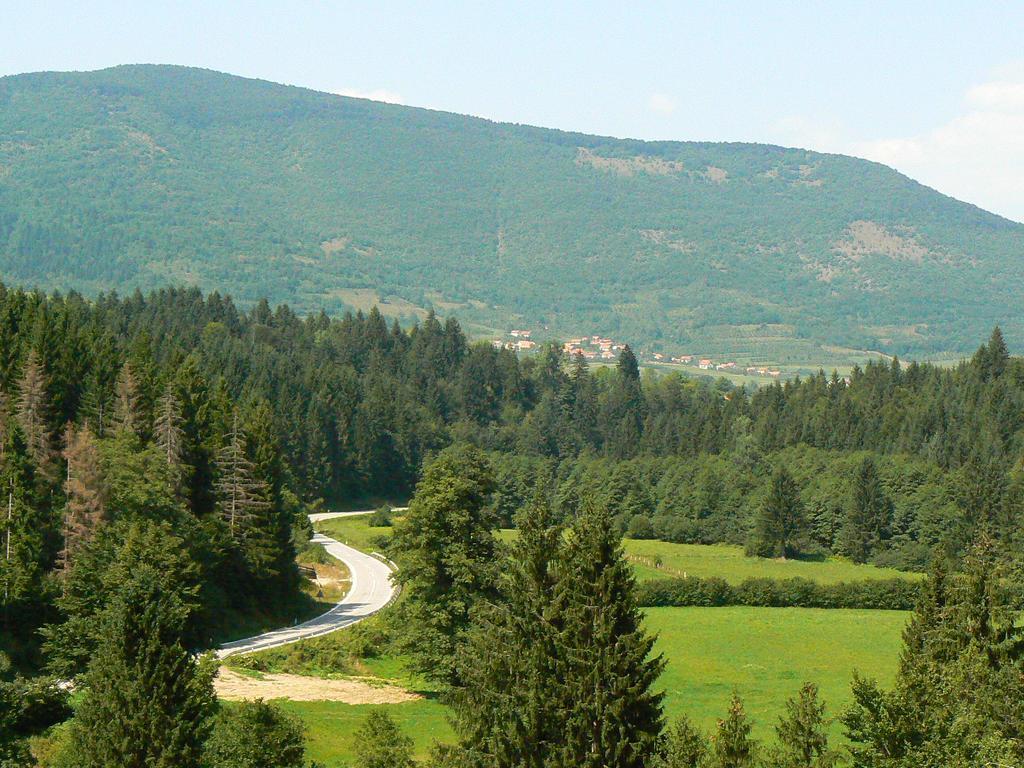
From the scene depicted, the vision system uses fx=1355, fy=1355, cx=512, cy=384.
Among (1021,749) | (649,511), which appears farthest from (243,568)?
Answer: (649,511)

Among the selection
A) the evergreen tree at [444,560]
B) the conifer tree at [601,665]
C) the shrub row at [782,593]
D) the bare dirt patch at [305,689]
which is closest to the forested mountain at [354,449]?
the bare dirt patch at [305,689]

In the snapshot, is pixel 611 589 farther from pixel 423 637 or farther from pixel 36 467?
pixel 36 467

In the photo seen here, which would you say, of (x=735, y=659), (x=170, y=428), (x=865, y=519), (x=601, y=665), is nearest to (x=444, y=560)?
(x=170, y=428)

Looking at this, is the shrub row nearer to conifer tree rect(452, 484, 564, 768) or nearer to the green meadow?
the green meadow

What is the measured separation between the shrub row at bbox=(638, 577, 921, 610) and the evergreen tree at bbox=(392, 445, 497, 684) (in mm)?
36022

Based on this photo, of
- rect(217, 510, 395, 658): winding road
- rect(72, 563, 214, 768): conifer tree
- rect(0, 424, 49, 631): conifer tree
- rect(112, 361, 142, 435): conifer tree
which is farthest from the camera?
rect(112, 361, 142, 435): conifer tree

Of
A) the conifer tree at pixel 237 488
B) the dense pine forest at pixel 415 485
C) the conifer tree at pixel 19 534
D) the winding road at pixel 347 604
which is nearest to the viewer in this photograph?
the dense pine forest at pixel 415 485

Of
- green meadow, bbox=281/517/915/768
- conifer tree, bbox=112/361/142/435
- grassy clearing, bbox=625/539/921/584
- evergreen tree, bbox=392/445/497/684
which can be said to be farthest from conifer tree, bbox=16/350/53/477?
grassy clearing, bbox=625/539/921/584

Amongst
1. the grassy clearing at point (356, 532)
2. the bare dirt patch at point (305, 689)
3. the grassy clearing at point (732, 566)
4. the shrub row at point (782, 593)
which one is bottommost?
the grassy clearing at point (356, 532)

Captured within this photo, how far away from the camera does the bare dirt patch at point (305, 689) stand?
179 ft

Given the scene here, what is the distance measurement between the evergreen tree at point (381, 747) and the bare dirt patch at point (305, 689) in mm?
16116

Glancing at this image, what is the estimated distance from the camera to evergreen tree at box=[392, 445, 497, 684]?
56.6 metres

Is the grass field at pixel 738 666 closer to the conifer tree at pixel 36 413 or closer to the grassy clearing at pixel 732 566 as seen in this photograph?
the grassy clearing at pixel 732 566

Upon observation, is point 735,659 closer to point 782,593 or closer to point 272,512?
point 782,593
